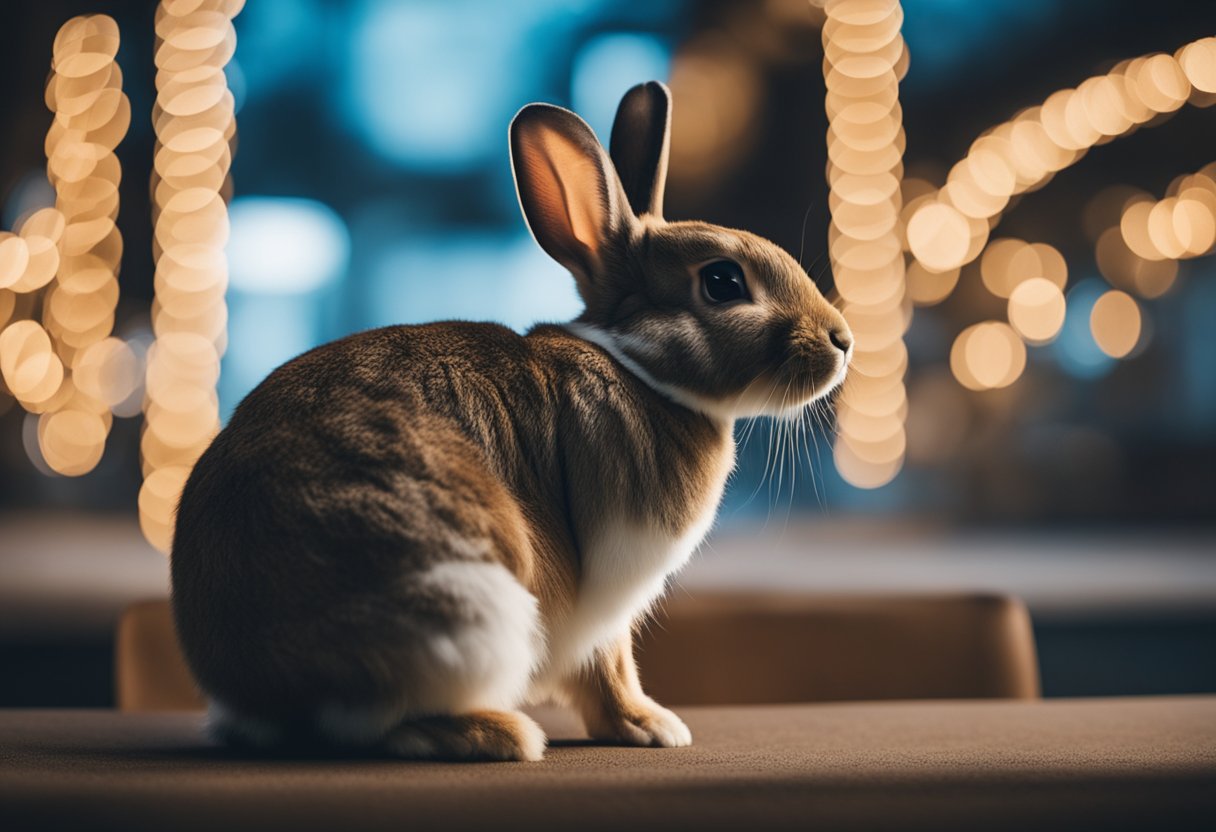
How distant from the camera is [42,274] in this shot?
270 centimetres

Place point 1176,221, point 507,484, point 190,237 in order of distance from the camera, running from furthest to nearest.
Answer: point 1176,221, point 190,237, point 507,484

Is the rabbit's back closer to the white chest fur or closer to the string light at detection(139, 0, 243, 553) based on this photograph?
the white chest fur

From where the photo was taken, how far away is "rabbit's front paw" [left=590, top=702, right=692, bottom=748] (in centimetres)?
76

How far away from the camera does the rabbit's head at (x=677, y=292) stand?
0.76 m

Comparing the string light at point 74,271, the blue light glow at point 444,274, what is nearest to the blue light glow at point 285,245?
the blue light glow at point 444,274

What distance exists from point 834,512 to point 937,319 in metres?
0.59

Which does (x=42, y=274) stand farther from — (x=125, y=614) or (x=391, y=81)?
(x=125, y=614)

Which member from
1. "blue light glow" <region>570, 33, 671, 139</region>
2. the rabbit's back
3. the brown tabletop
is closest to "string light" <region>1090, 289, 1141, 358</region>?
"blue light glow" <region>570, 33, 671, 139</region>

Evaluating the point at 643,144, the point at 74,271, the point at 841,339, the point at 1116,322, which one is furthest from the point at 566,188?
the point at 1116,322

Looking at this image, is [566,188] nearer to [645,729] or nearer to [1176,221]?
[645,729]

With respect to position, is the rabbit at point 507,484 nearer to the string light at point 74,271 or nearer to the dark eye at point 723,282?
the dark eye at point 723,282

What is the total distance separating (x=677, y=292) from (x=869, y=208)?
207cm

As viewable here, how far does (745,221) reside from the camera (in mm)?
2777

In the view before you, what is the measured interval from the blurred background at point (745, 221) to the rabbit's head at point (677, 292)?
1.29 meters
